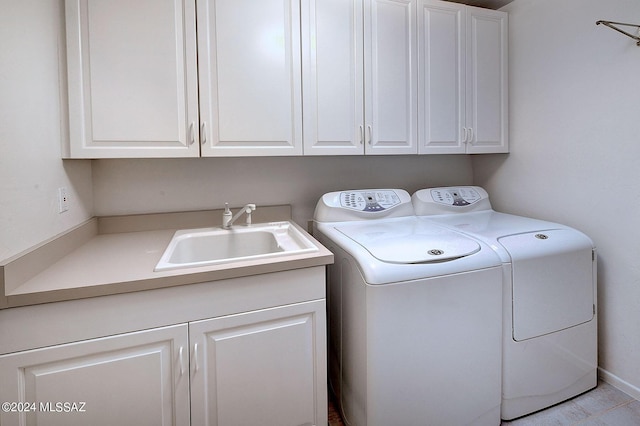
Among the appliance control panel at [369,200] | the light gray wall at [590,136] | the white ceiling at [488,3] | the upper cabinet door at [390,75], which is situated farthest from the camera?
the white ceiling at [488,3]

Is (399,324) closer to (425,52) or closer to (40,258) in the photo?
(40,258)

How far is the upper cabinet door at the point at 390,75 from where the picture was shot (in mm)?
Answer: 1771

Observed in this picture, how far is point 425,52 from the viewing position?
1.90 meters

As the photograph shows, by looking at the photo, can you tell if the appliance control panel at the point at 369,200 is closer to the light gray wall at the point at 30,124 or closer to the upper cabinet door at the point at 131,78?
the upper cabinet door at the point at 131,78

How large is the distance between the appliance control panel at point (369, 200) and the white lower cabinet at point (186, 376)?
2.46ft

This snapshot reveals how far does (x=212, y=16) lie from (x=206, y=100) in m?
0.39

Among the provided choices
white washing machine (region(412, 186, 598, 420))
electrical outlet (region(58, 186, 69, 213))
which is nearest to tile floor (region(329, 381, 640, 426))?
white washing machine (region(412, 186, 598, 420))

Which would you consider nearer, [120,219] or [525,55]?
[120,219]

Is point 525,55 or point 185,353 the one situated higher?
point 525,55

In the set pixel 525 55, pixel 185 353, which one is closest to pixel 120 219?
pixel 185 353

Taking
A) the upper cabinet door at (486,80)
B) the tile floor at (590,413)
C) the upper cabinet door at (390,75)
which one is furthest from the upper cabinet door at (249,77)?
the tile floor at (590,413)

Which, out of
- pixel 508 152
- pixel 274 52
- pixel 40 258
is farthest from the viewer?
pixel 508 152

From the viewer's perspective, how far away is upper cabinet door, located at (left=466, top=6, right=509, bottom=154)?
203 centimetres

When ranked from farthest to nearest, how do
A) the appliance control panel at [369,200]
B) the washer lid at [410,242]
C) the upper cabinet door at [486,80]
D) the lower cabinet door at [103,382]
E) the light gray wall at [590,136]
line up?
the upper cabinet door at [486,80] < the appliance control panel at [369,200] < the light gray wall at [590,136] < the washer lid at [410,242] < the lower cabinet door at [103,382]
